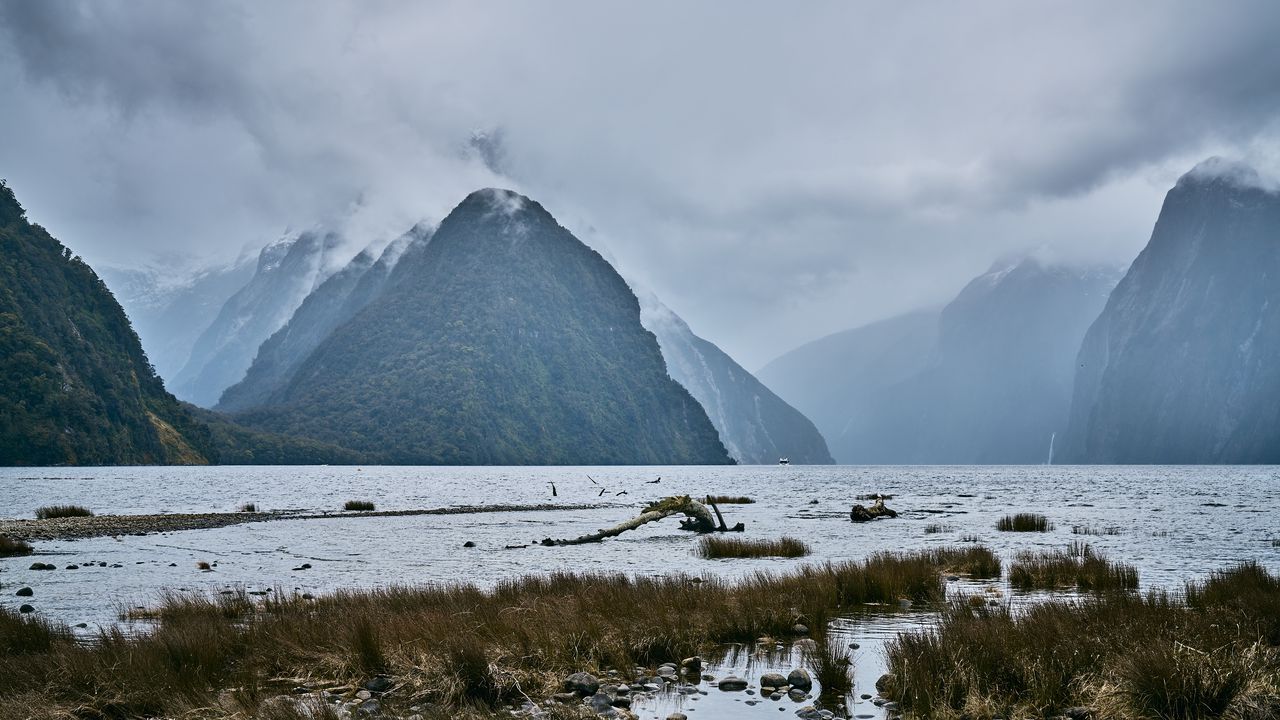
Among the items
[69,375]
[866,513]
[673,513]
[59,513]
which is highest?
[69,375]

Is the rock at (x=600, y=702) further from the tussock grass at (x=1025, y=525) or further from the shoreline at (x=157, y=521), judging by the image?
the shoreline at (x=157, y=521)

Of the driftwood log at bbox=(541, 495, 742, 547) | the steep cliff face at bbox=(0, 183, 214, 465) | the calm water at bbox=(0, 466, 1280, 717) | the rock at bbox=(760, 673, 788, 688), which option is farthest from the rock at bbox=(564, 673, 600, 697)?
the steep cliff face at bbox=(0, 183, 214, 465)

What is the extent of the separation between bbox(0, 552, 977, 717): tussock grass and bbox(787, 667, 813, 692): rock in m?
1.94

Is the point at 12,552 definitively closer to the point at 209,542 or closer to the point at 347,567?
the point at 209,542

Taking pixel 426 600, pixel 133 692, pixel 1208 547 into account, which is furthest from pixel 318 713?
pixel 1208 547

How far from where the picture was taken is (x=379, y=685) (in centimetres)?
986

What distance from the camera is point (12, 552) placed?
Answer: 26.3m

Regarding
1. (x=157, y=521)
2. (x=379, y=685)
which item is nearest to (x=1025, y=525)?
(x=379, y=685)

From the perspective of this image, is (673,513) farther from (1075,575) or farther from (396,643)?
(396,643)

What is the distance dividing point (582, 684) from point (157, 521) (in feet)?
126

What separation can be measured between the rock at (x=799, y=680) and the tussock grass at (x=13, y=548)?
27.4 m

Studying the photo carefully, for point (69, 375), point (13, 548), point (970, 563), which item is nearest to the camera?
point (970, 563)

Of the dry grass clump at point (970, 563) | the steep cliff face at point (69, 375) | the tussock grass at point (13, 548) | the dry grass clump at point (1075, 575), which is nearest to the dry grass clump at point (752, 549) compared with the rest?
the dry grass clump at point (970, 563)

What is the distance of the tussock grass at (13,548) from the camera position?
26.1 metres
